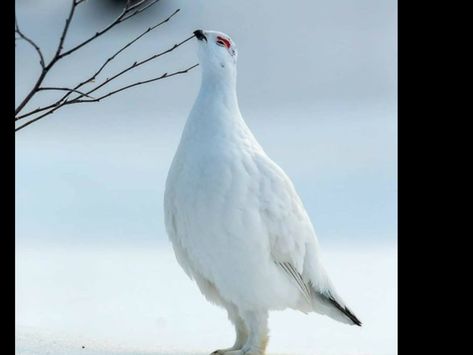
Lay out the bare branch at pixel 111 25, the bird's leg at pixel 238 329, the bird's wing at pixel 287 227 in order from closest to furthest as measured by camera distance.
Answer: the bare branch at pixel 111 25 → the bird's wing at pixel 287 227 → the bird's leg at pixel 238 329

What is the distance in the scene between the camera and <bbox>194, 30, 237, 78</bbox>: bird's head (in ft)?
7.27

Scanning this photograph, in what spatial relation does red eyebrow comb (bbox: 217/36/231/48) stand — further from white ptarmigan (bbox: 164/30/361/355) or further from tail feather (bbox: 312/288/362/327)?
tail feather (bbox: 312/288/362/327)

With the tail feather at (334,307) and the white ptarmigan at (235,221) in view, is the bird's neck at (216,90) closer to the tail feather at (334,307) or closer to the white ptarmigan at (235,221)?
the white ptarmigan at (235,221)

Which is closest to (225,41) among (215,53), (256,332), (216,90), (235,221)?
(215,53)

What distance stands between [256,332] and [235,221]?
42 centimetres

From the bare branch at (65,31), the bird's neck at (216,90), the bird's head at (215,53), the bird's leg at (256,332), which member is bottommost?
the bird's leg at (256,332)

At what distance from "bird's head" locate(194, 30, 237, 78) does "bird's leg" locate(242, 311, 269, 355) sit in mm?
837

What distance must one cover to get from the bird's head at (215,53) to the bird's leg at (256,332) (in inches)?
32.9

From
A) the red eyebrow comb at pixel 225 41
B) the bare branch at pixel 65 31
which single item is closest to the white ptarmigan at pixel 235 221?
the red eyebrow comb at pixel 225 41

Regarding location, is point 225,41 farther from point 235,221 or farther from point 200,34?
point 235,221

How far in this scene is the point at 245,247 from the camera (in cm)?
208

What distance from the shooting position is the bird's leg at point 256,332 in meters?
2.20
